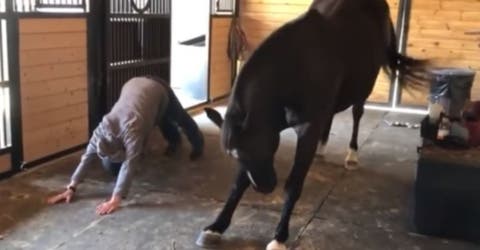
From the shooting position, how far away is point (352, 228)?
2979 millimetres

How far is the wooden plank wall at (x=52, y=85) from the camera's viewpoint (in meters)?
3.63

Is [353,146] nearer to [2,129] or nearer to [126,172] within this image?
[126,172]

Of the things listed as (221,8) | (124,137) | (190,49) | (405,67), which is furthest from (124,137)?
(221,8)

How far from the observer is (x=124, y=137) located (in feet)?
10.2

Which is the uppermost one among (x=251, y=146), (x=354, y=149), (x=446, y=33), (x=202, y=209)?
(x=446, y=33)

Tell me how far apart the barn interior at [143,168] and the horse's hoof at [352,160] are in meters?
0.09

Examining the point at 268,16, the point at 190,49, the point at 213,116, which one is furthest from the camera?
the point at 268,16

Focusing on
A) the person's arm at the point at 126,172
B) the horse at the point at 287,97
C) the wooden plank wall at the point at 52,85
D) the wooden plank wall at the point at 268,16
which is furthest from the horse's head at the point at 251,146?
the wooden plank wall at the point at 268,16

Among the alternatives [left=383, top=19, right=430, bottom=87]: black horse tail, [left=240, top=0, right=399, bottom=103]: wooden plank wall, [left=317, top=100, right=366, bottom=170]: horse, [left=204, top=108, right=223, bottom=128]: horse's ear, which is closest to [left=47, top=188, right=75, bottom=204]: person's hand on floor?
[left=204, top=108, right=223, bottom=128]: horse's ear

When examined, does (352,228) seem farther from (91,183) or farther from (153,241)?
(91,183)

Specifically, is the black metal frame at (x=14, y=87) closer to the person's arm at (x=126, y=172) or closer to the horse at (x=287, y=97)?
the person's arm at (x=126, y=172)

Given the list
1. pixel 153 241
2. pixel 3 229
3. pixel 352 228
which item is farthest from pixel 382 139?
pixel 3 229

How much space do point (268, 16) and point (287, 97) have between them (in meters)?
4.67

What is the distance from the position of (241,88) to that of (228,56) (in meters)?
4.62
